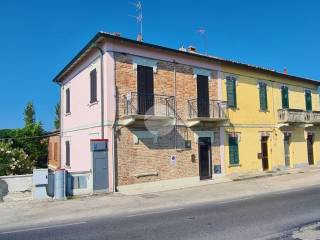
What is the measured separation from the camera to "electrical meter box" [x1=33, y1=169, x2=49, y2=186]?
A: 42.5ft

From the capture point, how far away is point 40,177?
13008mm

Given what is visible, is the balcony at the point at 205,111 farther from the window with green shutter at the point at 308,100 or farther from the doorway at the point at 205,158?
the window with green shutter at the point at 308,100

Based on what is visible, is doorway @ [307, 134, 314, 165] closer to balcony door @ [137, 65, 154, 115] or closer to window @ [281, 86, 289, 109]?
window @ [281, 86, 289, 109]

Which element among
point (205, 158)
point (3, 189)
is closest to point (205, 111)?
point (205, 158)

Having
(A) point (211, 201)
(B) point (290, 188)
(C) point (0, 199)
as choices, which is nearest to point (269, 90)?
(B) point (290, 188)

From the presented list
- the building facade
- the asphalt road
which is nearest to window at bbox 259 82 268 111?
the building facade

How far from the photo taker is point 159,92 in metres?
16.7

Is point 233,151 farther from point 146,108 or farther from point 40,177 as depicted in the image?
point 40,177

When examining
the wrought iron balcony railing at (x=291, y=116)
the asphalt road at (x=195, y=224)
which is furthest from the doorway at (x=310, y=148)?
the asphalt road at (x=195, y=224)

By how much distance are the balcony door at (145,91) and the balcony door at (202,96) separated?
316 cm

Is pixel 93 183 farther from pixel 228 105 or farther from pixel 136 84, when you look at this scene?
pixel 228 105

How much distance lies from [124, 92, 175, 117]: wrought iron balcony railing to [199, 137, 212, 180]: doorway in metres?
2.83

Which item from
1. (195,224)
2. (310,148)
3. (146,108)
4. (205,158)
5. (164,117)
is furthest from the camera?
(310,148)

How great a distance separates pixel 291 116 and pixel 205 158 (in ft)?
28.0
